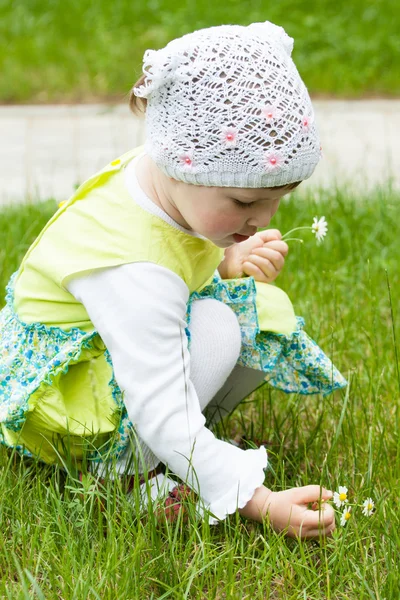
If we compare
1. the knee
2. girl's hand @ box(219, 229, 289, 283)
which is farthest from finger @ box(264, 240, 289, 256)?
the knee

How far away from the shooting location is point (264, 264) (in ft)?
7.70

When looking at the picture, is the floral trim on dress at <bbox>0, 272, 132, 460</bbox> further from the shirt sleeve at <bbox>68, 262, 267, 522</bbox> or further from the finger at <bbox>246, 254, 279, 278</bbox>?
the finger at <bbox>246, 254, 279, 278</bbox>

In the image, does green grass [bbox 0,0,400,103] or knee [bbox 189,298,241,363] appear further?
green grass [bbox 0,0,400,103]

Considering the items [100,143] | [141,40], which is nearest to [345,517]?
[100,143]

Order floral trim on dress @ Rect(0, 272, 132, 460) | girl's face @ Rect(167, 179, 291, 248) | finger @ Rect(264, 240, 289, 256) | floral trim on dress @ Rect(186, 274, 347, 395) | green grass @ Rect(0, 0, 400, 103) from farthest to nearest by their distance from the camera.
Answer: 1. green grass @ Rect(0, 0, 400, 103)
2. finger @ Rect(264, 240, 289, 256)
3. floral trim on dress @ Rect(186, 274, 347, 395)
4. floral trim on dress @ Rect(0, 272, 132, 460)
5. girl's face @ Rect(167, 179, 291, 248)

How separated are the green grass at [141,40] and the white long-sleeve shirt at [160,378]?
3.65 meters

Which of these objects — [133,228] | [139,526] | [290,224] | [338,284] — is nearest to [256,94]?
[133,228]

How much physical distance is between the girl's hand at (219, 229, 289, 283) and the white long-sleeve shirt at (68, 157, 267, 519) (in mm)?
449

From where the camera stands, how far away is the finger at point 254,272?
2.36m

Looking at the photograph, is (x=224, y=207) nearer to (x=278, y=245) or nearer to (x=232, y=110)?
(x=232, y=110)

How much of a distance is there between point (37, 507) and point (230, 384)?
0.59 metres

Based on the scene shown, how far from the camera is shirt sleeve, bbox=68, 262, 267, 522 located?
6.21 feet

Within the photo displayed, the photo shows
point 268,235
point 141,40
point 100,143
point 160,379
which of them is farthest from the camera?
point 141,40

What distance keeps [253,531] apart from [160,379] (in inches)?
14.3
